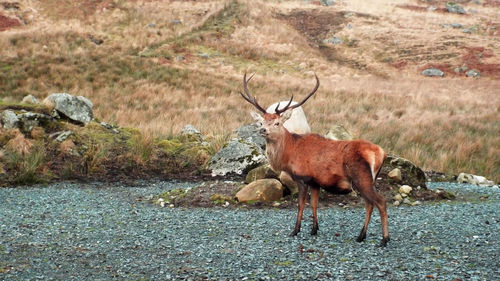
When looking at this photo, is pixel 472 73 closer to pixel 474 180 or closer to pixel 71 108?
pixel 474 180

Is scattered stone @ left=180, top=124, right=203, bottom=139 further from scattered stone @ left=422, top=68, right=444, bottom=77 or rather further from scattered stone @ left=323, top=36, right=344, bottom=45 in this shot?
scattered stone @ left=323, top=36, right=344, bottom=45

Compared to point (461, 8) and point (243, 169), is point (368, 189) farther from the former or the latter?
point (461, 8)

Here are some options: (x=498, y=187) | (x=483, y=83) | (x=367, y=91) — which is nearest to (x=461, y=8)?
(x=483, y=83)

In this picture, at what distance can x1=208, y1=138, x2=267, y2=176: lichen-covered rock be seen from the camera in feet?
37.9

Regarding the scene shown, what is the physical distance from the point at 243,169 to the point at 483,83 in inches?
1005

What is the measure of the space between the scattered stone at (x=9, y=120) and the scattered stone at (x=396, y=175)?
353 inches

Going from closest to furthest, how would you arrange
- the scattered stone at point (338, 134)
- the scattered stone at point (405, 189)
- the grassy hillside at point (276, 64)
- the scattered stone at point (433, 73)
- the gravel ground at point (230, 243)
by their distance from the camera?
the gravel ground at point (230, 243) → the scattered stone at point (405, 189) → the scattered stone at point (338, 134) → the grassy hillside at point (276, 64) → the scattered stone at point (433, 73)

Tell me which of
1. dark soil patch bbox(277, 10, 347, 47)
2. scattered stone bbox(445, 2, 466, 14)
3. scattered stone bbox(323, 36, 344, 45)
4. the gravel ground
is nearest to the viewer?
the gravel ground

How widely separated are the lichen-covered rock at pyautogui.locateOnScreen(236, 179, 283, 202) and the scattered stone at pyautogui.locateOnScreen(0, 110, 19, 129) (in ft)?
21.4

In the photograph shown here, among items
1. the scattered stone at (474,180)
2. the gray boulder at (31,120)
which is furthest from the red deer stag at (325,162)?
the gray boulder at (31,120)

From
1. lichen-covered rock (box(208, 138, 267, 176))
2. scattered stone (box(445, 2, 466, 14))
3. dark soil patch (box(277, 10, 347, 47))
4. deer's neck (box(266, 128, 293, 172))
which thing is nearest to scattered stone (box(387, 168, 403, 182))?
lichen-covered rock (box(208, 138, 267, 176))

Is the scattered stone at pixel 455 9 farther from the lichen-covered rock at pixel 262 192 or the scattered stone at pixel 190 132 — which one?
the lichen-covered rock at pixel 262 192

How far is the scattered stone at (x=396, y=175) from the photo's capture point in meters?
9.91

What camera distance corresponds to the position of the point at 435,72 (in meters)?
36.8
